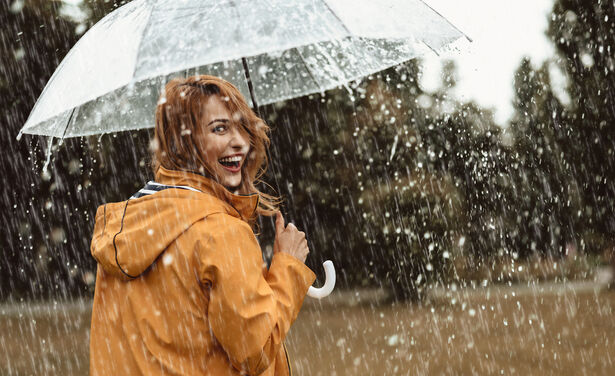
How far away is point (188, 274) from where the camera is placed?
6.09 ft

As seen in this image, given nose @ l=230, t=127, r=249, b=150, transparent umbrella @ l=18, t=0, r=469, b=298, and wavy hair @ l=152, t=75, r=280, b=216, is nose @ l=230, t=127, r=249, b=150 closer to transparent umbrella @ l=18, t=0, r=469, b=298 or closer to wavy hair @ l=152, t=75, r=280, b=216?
wavy hair @ l=152, t=75, r=280, b=216

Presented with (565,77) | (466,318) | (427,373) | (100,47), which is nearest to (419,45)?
(100,47)

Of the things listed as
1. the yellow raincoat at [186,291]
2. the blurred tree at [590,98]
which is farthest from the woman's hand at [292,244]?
the blurred tree at [590,98]

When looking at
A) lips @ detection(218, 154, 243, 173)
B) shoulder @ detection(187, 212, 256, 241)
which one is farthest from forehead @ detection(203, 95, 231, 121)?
shoulder @ detection(187, 212, 256, 241)

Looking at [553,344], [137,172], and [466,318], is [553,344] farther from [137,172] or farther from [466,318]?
[137,172]

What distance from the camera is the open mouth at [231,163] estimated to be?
7.07 ft

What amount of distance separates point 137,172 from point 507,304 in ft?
22.2

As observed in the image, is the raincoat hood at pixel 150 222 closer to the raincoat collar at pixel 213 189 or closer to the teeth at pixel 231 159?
the raincoat collar at pixel 213 189

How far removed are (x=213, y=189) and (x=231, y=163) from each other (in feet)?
0.55

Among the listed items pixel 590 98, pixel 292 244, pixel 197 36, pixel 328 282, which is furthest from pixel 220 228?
pixel 590 98

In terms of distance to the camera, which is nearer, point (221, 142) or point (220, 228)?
point (220, 228)

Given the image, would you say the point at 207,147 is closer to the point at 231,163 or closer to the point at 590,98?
the point at 231,163

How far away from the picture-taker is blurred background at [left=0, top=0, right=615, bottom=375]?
29.5 feet

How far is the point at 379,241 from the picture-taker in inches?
420
